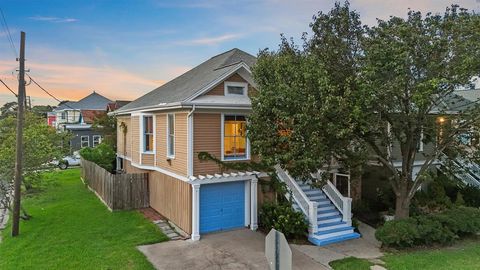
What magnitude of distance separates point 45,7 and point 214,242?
14.1 meters

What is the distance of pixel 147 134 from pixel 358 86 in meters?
10.6

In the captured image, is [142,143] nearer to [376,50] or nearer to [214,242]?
[214,242]

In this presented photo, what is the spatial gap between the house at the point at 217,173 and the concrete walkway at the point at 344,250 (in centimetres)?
43

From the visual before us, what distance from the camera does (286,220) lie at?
1309 cm

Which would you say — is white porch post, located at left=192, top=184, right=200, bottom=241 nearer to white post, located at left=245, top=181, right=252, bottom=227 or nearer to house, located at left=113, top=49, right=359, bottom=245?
house, located at left=113, top=49, right=359, bottom=245

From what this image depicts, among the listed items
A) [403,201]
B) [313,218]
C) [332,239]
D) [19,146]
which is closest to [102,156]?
[19,146]

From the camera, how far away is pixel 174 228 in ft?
46.8

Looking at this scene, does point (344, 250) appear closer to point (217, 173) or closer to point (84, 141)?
point (217, 173)

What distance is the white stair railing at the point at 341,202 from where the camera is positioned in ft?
46.8

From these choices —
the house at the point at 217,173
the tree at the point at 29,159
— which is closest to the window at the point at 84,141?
the tree at the point at 29,159

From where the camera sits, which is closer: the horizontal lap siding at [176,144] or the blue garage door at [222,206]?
the horizontal lap siding at [176,144]

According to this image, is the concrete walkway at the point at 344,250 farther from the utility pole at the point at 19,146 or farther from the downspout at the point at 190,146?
the utility pole at the point at 19,146

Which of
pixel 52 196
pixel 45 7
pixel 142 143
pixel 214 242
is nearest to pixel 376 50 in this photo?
pixel 214 242

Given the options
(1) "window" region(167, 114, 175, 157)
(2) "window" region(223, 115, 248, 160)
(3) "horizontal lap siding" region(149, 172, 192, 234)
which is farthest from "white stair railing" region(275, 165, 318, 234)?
(1) "window" region(167, 114, 175, 157)
